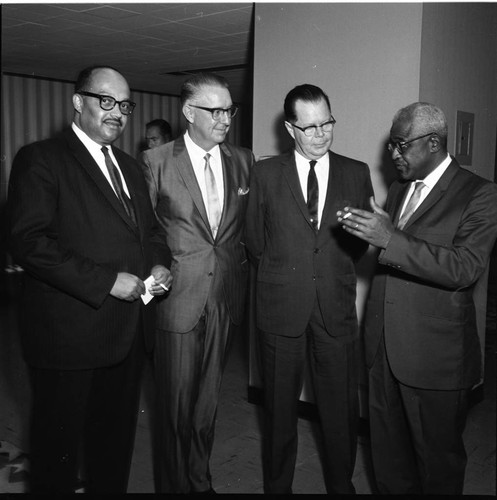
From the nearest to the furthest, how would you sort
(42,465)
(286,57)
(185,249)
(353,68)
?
(42,465) < (185,249) < (353,68) < (286,57)

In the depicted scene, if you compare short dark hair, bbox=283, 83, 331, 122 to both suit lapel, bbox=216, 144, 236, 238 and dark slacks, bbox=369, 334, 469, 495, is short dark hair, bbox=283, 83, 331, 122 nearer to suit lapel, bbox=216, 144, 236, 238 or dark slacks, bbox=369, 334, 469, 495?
suit lapel, bbox=216, 144, 236, 238

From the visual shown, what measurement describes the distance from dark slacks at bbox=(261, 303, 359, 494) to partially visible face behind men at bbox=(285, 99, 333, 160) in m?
0.72

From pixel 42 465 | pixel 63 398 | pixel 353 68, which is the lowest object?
pixel 42 465

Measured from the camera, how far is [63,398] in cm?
214

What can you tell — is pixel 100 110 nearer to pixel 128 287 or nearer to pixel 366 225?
pixel 128 287

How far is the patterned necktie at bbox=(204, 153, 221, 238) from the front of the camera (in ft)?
8.64

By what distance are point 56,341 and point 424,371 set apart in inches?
55.4

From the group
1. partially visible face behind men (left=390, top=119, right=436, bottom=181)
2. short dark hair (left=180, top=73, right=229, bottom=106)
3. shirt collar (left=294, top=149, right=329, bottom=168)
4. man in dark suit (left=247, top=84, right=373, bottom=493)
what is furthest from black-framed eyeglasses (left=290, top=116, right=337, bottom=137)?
short dark hair (left=180, top=73, right=229, bottom=106)

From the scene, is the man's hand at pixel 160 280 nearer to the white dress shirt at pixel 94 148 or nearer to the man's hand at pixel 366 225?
the white dress shirt at pixel 94 148

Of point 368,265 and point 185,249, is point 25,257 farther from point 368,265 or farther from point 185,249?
point 368,265

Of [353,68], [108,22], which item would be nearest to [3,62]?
[108,22]

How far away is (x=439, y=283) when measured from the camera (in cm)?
216

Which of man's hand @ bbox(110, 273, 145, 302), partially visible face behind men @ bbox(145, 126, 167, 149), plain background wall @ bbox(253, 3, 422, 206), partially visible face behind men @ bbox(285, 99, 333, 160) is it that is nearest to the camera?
man's hand @ bbox(110, 273, 145, 302)

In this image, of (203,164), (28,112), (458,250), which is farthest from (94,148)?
(28,112)
